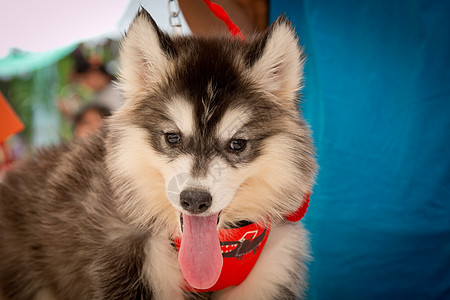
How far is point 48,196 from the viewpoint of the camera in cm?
185

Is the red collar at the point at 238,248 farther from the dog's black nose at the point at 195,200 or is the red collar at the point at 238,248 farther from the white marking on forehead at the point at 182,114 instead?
the white marking on forehead at the point at 182,114

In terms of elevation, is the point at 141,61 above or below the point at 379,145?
above

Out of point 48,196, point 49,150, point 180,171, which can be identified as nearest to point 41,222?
point 48,196

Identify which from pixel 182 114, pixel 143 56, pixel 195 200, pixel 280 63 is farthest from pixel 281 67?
pixel 195 200

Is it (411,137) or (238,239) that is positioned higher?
(411,137)

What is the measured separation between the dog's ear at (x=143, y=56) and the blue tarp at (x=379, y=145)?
4.13 feet

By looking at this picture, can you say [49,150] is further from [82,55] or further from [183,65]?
[82,55]

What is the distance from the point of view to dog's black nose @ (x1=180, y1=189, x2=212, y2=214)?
50.8 inches

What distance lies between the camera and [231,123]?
147 centimetres

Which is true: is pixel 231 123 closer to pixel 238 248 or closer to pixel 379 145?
pixel 238 248

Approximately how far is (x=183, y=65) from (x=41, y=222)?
3.22 ft

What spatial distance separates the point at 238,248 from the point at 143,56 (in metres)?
0.85

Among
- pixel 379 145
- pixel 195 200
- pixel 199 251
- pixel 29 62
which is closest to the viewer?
pixel 195 200

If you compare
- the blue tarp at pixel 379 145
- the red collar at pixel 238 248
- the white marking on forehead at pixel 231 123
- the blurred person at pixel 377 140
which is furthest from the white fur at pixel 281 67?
the blue tarp at pixel 379 145
